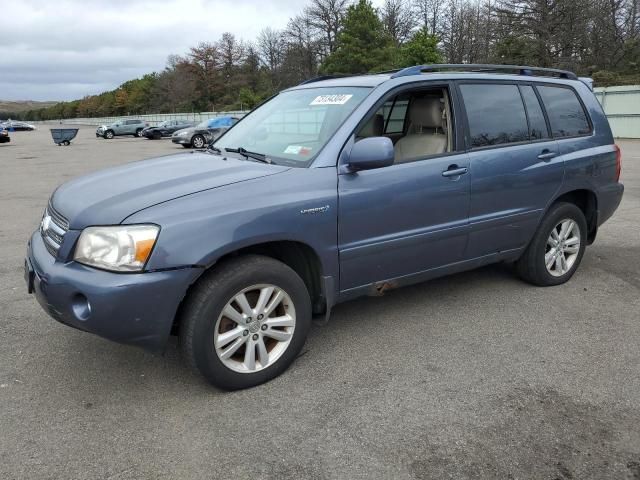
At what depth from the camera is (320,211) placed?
3.26 meters

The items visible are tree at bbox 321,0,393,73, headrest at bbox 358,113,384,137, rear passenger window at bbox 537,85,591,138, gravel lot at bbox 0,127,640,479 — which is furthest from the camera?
→ tree at bbox 321,0,393,73

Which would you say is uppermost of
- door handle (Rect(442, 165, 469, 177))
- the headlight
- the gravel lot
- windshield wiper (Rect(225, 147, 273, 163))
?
windshield wiper (Rect(225, 147, 273, 163))

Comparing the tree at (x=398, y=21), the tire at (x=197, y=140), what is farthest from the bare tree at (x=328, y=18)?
the tire at (x=197, y=140)

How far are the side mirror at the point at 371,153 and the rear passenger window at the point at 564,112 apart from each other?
204 centimetres

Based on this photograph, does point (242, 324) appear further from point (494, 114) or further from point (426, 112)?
point (494, 114)

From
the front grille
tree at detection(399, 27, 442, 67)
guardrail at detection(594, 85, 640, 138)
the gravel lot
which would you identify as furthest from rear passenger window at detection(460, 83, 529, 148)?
tree at detection(399, 27, 442, 67)

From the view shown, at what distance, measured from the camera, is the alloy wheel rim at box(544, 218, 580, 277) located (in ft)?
15.6

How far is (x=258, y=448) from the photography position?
105 inches

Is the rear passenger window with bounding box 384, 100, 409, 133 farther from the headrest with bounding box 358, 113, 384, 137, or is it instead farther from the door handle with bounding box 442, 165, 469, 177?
the door handle with bounding box 442, 165, 469, 177

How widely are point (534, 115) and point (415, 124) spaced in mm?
980

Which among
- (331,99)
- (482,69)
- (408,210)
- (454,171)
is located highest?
(482,69)

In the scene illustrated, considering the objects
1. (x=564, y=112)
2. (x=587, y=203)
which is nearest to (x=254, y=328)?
(x=564, y=112)

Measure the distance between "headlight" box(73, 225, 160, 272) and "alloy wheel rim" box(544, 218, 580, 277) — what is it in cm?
Answer: 341

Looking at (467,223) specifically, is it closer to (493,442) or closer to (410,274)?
(410,274)
